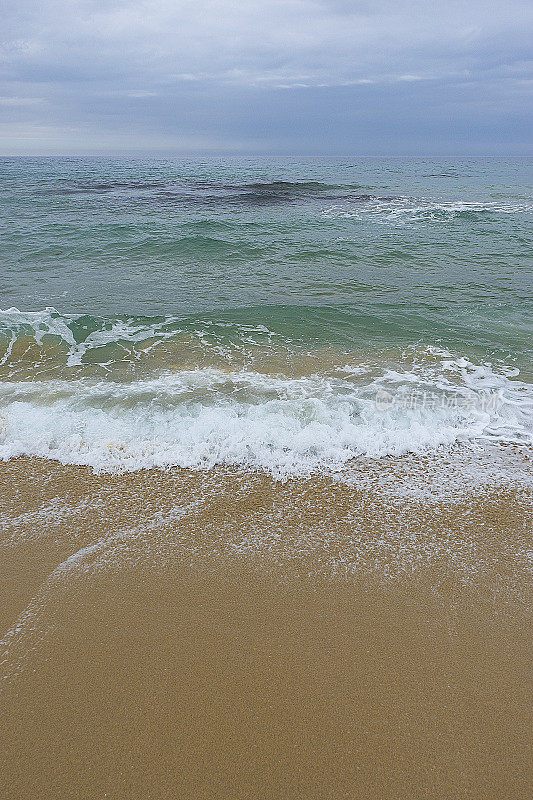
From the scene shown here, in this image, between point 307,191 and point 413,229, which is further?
point 307,191

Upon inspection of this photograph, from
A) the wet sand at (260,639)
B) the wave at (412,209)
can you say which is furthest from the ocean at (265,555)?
the wave at (412,209)

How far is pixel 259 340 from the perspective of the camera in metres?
8.13

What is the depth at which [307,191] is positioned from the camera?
102 feet

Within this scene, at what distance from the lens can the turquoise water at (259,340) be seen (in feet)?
16.9

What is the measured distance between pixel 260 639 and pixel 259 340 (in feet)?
18.9

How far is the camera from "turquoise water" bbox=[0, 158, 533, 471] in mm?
5137

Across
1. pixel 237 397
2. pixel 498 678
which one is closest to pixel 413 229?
pixel 237 397

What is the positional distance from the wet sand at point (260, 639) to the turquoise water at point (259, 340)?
83 cm

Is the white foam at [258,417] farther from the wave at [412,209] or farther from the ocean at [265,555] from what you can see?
the wave at [412,209]

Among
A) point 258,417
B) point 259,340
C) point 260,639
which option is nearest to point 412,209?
point 259,340

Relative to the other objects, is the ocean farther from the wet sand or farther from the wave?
the wave

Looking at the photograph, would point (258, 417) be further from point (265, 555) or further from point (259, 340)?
point (259, 340)

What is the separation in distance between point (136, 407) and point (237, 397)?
4.08ft

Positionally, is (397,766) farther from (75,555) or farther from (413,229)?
(413,229)
